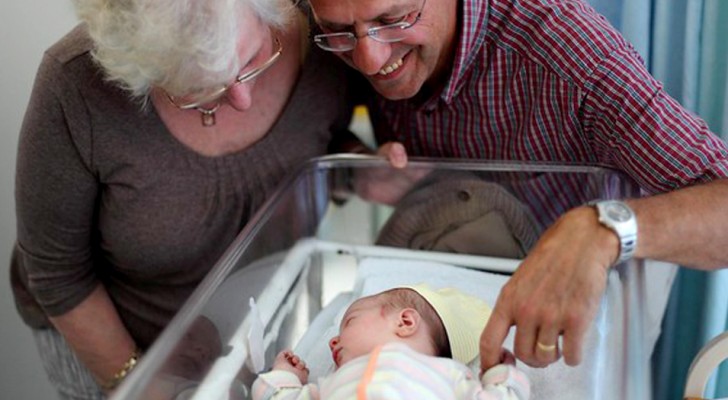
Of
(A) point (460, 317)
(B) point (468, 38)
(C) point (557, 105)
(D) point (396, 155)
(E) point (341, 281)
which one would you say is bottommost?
(E) point (341, 281)

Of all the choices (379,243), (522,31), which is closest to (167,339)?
(379,243)

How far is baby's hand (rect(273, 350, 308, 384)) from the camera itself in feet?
3.48

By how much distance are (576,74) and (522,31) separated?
0.12 meters

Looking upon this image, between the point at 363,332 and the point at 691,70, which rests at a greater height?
the point at 691,70

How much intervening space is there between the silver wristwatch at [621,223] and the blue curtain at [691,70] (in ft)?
1.35

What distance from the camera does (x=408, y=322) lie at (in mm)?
1052

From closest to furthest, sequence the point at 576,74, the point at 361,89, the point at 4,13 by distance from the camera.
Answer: the point at 576,74, the point at 361,89, the point at 4,13

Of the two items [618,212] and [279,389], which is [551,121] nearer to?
[618,212]

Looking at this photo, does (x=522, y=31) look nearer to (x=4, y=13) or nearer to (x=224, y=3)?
(x=224, y=3)

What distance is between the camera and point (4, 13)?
65.1 inches

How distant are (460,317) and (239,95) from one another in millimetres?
479

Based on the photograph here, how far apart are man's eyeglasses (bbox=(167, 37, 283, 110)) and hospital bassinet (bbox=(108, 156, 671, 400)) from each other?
8.5 inches

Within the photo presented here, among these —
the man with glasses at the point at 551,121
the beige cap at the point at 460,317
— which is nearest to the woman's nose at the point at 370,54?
the man with glasses at the point at 551,121

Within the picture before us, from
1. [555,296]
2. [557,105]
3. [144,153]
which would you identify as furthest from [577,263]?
[144,153]
